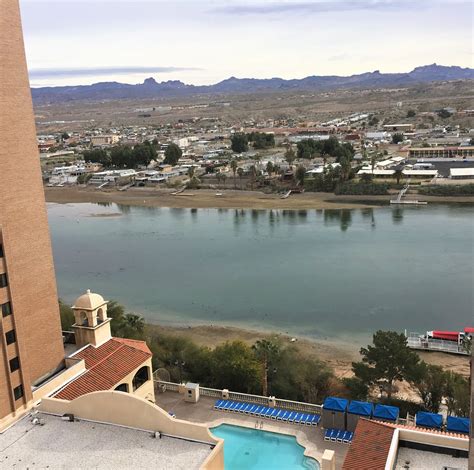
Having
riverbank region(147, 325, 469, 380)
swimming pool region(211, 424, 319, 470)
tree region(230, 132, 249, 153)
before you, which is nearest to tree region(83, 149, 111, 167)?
tree region(230, 132, 249, 153)

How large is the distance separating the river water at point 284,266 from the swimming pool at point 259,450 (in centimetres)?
1862

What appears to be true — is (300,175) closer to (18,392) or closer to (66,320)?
(66,320)

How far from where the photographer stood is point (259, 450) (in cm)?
2114

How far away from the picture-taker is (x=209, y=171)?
363ft

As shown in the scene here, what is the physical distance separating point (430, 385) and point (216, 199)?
226 feet

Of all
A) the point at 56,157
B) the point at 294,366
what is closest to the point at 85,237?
the point at 294,366

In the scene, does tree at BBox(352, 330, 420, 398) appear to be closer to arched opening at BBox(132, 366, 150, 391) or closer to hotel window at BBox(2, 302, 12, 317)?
arched opening at BBox(132, 366, 150, 391)

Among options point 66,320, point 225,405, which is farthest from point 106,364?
point 66,320

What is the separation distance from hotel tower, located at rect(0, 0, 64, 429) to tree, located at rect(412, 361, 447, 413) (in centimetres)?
1592

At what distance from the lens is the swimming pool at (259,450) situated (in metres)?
20.2

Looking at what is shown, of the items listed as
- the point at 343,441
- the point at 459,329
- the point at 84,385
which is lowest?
the point at 459,329

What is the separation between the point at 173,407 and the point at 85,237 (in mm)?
50420

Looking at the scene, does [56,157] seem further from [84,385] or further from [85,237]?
[84,385]

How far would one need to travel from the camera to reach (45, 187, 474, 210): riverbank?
84188 mm
